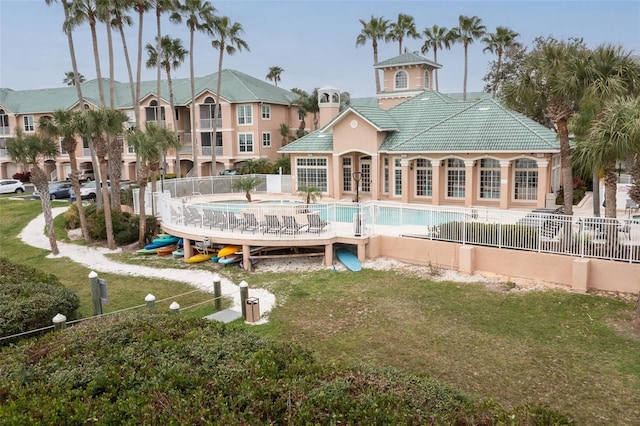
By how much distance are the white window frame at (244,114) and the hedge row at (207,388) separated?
129ft

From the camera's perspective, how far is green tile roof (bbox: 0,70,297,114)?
4603 centimetres

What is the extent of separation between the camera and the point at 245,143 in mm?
45938

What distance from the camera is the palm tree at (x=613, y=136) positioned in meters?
11.7

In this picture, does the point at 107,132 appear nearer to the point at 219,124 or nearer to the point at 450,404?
the point at 450,404

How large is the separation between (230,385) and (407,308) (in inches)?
308

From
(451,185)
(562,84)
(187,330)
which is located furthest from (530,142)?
(187,330)

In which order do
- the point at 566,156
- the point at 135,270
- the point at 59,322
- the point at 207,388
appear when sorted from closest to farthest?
1. the point at 207,388
2. the point at 59,322
3. the point at 566,156
4. the point at 135,270

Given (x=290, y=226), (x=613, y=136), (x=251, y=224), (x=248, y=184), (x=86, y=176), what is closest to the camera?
(x=613, y=136)

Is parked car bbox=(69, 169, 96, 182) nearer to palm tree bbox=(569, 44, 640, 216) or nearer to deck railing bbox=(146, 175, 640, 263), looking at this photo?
deck railing bbox=(146, 175, 640, 263)

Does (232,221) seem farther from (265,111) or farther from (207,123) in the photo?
(207,123)

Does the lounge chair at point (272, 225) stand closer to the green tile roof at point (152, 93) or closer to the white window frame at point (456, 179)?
the white window frame at point (456, 179)

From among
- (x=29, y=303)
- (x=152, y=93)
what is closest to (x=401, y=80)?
(x=152, y=93)

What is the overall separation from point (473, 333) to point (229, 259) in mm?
9305

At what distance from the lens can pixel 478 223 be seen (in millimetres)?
15562
